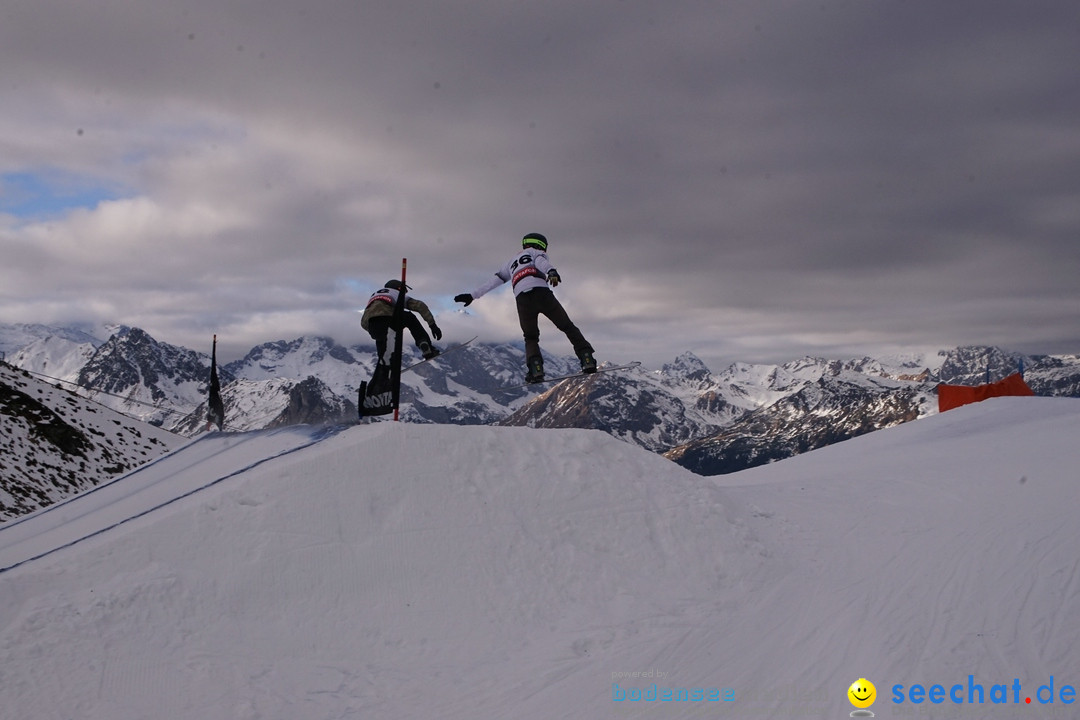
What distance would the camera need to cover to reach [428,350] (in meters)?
14.7

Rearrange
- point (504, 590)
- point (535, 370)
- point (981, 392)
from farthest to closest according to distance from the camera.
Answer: point (981, 392) → point (535, 370) → point (504, 590)

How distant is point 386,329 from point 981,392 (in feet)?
78.0

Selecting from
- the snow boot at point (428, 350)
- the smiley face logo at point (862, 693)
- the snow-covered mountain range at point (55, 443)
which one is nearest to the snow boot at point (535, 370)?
the snow boot at point (428, 350)

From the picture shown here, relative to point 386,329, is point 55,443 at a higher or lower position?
lower

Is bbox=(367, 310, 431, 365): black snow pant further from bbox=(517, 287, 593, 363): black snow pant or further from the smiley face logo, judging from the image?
the smiley face logo

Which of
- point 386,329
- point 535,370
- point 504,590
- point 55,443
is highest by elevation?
point 386,329

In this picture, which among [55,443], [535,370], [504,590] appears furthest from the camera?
[55,443]

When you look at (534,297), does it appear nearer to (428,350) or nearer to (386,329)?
(428,350)

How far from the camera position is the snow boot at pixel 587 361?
14.5 m

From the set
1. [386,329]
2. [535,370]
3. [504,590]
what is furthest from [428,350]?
[504,590]

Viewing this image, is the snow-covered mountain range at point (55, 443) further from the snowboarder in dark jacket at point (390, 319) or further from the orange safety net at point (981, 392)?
the orange safety net at point (981, 392)

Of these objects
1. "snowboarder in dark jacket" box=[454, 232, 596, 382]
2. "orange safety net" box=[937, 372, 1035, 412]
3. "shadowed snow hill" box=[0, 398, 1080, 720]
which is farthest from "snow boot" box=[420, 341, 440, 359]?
"orange safety net" box=[937, 372, 1035, 412]

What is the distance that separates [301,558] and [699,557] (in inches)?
223

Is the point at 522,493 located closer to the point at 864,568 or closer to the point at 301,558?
the point at 301,558
